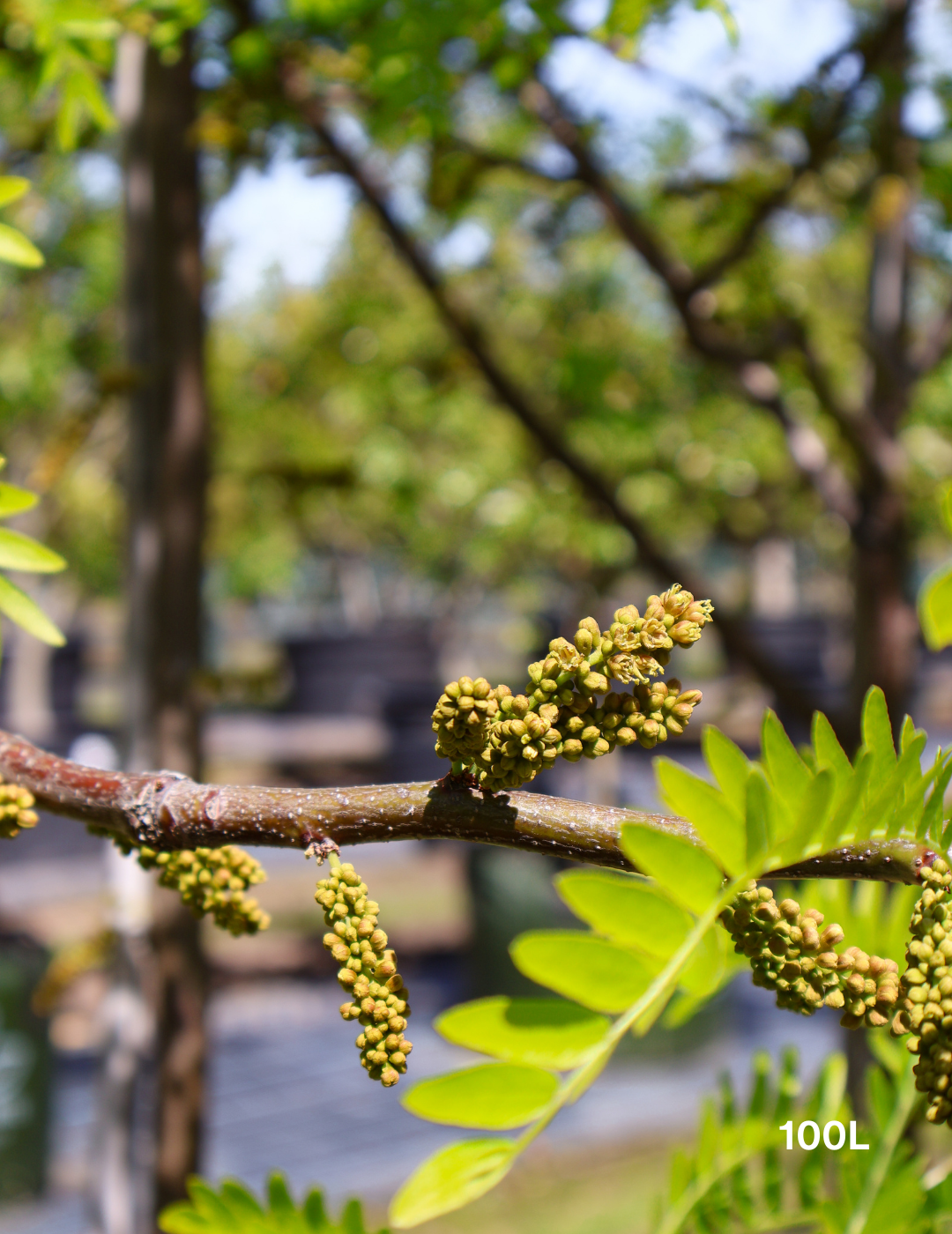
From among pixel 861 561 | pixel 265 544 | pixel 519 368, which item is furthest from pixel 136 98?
pixel 265 544

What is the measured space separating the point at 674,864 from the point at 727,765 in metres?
0.08

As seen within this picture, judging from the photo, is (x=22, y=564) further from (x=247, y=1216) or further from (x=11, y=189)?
(x=247, y=1216)

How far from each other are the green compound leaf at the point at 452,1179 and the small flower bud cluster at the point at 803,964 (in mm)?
224

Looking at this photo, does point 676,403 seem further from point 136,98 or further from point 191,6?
point 191,6

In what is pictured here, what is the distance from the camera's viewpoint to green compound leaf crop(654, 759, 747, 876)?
2.31 ft

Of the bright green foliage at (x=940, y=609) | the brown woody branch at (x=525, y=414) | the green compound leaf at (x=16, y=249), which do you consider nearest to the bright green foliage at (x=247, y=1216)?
the bright green foliage at (x=940, y=609)

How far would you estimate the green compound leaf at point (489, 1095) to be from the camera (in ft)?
2.40

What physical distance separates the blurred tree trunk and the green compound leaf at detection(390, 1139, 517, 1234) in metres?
1.99

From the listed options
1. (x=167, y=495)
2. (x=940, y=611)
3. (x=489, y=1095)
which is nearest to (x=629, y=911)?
(x=489, y=1095)

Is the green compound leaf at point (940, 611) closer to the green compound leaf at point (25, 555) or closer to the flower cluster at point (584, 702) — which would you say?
the flower cluster at point (584, 702)

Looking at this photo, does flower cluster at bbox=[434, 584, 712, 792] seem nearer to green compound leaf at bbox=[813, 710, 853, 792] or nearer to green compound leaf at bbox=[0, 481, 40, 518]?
green compound leaf at bbox=[813, 710, 853, 792]

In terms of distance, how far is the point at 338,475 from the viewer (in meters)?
3.69

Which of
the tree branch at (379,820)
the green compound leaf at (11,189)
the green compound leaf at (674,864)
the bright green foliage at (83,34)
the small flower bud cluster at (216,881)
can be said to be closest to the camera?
the green compound leaf at (674,864)

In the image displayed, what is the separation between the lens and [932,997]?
74 centimetres
